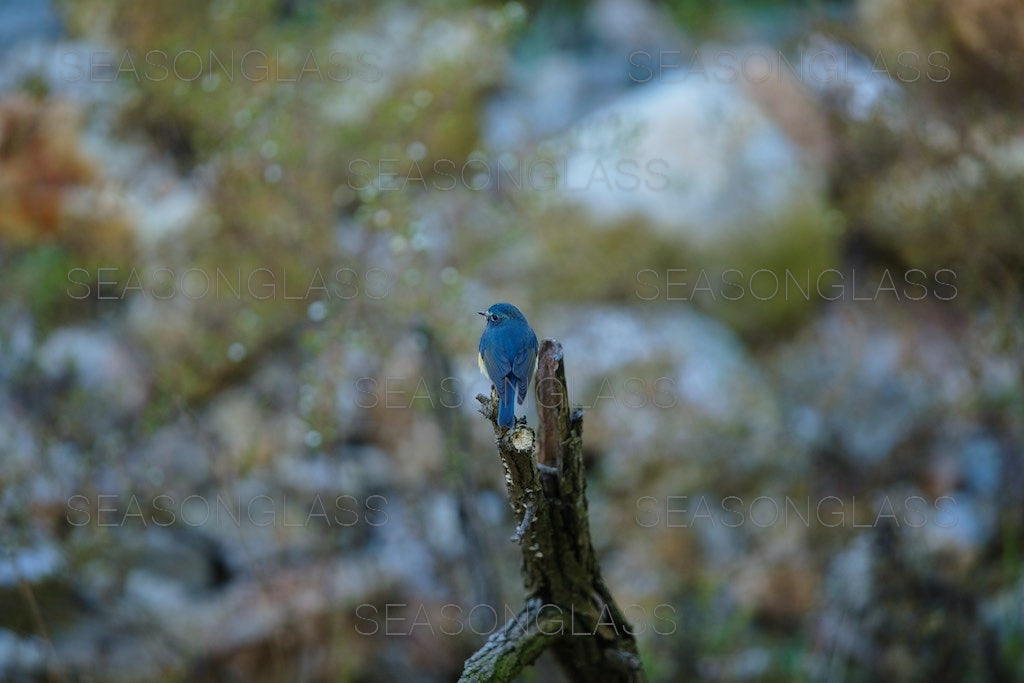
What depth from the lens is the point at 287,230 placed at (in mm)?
5500

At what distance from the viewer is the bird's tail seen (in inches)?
104

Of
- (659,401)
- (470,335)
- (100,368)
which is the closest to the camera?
(470,335)

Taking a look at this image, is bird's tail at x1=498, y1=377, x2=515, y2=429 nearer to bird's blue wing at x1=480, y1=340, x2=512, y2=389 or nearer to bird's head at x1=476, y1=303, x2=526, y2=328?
bird's blue wing at x1=480, y1=340, x2=512, y2=389

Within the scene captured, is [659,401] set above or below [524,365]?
below

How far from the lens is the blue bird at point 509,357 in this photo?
2.86m

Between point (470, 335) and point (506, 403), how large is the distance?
1.80 meters

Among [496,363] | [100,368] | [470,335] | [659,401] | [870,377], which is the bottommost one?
[870,377]

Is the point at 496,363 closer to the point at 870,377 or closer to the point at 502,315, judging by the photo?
the point at 502,315

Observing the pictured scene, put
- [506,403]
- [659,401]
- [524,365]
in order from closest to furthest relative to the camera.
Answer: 1. [506,403]
2. [524,365]
3. [659,401]

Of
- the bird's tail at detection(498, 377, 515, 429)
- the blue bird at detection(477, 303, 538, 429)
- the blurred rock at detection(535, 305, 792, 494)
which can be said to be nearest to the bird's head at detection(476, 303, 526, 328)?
the blue bird at detection(477, 303, 538, 429)

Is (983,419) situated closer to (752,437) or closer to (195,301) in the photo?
(752,437)

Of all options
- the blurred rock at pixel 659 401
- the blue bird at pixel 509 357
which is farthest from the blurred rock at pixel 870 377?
the blue bird at pixel 509 357

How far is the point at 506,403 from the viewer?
278 cm

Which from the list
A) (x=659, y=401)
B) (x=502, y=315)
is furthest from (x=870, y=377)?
(x=502, y=315)
